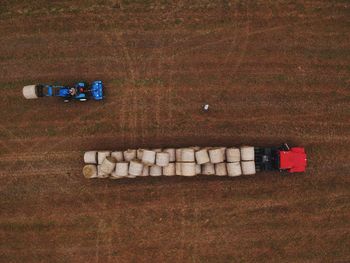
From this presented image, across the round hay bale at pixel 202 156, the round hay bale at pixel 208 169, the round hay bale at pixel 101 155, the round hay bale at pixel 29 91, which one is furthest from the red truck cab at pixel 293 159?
the round hay bale at pixel 29 91

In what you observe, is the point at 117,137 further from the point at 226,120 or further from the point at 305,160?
the point at 305,160

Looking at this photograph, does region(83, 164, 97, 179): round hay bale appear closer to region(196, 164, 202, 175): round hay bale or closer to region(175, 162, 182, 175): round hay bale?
region(175, 162, 182, 175): round hay bale

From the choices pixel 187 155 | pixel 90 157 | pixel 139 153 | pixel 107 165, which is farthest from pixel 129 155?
pixel 187 155

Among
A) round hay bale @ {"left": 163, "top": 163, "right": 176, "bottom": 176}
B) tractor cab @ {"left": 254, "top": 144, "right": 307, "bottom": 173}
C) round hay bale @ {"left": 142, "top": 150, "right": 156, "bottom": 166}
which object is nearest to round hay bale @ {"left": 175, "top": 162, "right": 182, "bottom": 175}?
round hay bale @ {"left": 163, "top": 163, "right": 176, "bottom": 176}

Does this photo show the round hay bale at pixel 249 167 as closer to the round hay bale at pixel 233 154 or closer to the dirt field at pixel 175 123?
the round hay bale at pixel 233 154

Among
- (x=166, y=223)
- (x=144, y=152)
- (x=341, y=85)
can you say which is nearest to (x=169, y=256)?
(x=166, y=223)

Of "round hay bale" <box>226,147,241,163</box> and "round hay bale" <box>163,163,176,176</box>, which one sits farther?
"round hay bale" <box>163,163,176,176</box>

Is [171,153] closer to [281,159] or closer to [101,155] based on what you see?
[101,155]

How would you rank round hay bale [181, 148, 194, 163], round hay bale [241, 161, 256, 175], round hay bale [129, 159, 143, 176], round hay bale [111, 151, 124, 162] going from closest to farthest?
round hay bale [129, 159, 143, 176], round hay bale [181, 148, 194, 163], round hay bale [241, 161, 256, 175], round hay bale [111, 151, 124, 162]
